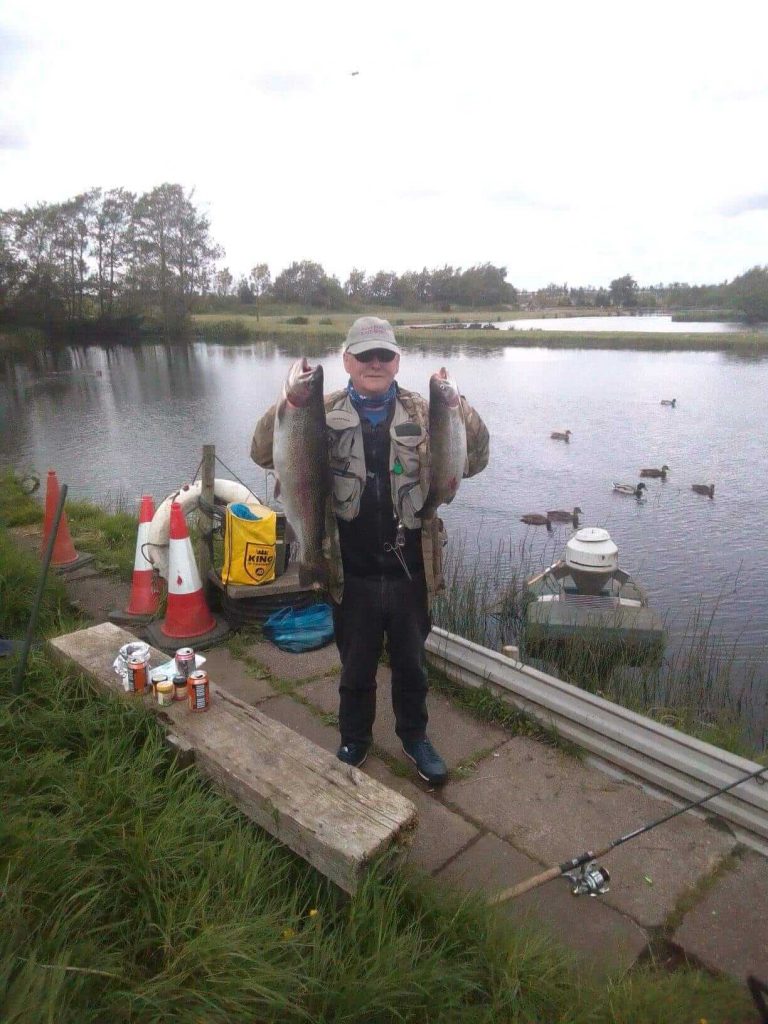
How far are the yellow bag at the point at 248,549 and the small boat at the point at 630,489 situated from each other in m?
10.4

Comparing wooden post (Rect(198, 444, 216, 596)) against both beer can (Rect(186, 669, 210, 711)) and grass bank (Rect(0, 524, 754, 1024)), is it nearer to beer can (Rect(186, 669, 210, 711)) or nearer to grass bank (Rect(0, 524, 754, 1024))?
beer can (Rect(186, 669, 210, 711))

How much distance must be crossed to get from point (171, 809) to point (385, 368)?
1.94m

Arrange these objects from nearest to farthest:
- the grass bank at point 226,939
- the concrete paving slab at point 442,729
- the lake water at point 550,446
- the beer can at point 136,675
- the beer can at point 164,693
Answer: the grass bank at point 226,939 < the beer can at point 164,693 < the beer can at point 136,675 < the concrete paving slab at point 442,729 < the lake water at point 550,446

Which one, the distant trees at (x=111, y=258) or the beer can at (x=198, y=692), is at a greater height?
the distant trees at (x=111, y=258)

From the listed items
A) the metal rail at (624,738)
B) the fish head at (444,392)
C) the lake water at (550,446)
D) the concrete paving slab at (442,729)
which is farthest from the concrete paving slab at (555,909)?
the lake water at (550,446)

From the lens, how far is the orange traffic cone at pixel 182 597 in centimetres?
470

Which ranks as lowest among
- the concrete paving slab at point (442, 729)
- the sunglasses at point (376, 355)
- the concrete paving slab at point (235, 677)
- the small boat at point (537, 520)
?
the small boat at point (537, 520)

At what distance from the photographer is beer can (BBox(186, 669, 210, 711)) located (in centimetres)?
304

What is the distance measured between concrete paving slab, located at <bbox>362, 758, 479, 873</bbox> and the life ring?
9.31 feet

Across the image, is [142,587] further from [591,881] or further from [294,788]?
[591,881]

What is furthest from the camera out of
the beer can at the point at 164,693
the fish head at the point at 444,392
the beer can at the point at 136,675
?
the beer can at the point at 136,675

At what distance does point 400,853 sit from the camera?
2.31 m

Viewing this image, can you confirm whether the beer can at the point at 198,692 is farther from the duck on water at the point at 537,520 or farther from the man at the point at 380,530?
the duck on water at the point at 537,520

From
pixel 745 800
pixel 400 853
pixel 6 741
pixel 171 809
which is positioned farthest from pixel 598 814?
pixel 6 741
